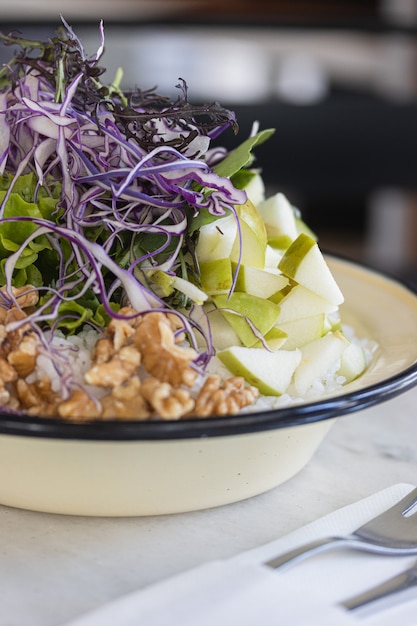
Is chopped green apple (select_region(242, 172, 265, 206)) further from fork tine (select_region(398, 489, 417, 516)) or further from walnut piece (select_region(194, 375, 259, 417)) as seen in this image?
fork tine (select_region(398, 489, 417, 516))

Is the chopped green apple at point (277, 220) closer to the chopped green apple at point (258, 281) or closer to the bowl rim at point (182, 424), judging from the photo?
the chopped green apple at point (258, 281)

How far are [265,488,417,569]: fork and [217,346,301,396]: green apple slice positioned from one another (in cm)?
22

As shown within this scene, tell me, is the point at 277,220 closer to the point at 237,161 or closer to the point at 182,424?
the point at 237,161

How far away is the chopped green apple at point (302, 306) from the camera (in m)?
1.35

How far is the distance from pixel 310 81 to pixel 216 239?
389 centimetres

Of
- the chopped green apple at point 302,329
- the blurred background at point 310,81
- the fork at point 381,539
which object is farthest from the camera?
the blurred background at point 310,81

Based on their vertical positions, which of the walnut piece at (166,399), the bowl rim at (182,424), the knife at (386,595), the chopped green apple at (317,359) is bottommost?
the knife at (386,595)

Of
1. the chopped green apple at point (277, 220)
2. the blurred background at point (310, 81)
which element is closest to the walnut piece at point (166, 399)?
the chopped green apple at point (277, 220)

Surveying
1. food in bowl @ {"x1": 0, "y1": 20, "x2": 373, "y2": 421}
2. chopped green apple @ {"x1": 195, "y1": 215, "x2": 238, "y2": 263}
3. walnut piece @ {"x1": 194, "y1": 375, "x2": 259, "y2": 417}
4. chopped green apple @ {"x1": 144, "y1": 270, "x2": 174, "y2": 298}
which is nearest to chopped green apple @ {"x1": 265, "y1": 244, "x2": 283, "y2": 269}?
food in bowl @ {"x1": 0, "y1": 20, "x2": 373, "y2": 421}

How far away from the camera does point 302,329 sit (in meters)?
1.36

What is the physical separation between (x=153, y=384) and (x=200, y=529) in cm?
23

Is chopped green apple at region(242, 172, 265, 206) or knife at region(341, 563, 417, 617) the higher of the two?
chopped green apple at region(242, 172, 265, 206)

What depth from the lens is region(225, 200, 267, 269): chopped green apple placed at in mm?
1370

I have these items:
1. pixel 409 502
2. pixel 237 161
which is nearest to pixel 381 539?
pixel 409 502
